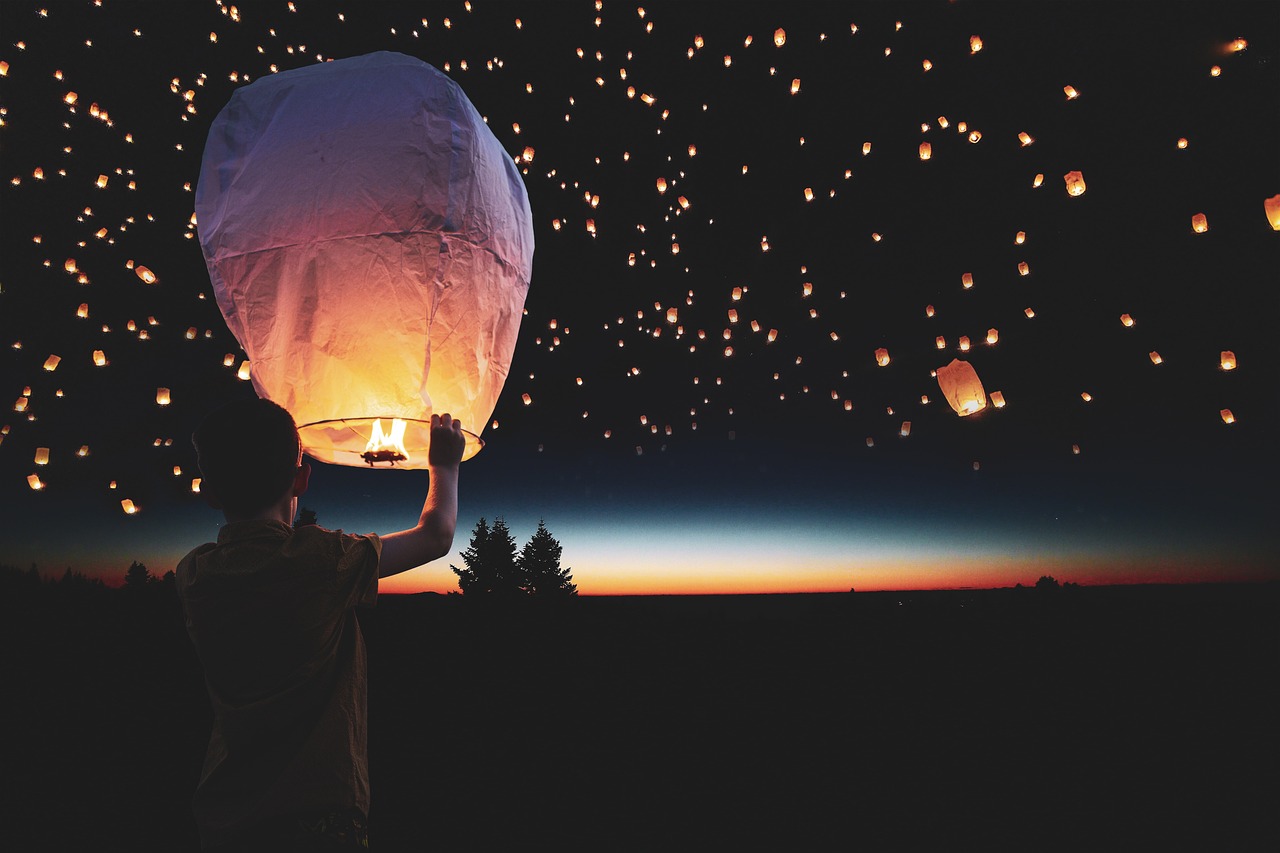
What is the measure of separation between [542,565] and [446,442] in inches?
1024

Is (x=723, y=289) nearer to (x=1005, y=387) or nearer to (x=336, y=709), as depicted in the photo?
(x=1005, y=387)

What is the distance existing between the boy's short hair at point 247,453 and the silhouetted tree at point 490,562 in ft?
82.8

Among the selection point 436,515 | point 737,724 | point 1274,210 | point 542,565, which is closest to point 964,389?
point 1274,210

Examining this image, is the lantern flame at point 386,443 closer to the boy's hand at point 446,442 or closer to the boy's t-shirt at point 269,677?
the boy's hand at point 446,442

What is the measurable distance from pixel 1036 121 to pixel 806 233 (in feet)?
6.35

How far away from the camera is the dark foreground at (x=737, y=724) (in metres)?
3.19

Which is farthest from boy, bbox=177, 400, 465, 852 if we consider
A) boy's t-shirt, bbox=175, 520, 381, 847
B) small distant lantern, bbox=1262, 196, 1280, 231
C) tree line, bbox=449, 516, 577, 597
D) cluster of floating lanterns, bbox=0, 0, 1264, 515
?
tree line, bbox=449, 516, 577, 597

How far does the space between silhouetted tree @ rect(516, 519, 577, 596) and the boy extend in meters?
24.9

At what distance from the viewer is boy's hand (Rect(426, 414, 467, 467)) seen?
100 cm

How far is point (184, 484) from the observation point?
4.52 meters

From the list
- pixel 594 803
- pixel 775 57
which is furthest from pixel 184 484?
pixel 775 57

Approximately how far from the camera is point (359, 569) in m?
1.02

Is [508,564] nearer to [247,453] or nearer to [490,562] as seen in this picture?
[490,562]

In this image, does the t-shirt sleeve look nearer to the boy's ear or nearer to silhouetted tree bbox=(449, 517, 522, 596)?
the boy's ear
